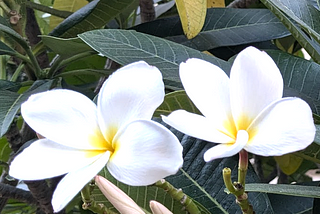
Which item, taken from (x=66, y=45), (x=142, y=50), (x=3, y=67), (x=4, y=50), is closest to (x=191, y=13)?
(x=142, y=50)

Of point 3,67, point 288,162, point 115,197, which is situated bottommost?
point 288,162

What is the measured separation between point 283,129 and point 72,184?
11 centimetres

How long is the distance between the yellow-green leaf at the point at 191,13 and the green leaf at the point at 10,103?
0.23 metres

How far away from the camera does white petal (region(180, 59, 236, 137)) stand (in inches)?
9.8

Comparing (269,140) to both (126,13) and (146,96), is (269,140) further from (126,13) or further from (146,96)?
(126,13)

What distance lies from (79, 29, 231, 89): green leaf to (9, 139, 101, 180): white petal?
8.7 inches

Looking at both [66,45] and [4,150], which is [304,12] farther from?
[4,150]

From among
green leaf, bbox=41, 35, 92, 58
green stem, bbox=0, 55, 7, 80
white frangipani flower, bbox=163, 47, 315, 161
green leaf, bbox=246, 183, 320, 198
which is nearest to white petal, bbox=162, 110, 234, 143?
white frangipani flower, bbox=163, 47, 315, 161

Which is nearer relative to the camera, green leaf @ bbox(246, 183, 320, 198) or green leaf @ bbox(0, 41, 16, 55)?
green leaf @ bbox(246, 183, 320, 198)

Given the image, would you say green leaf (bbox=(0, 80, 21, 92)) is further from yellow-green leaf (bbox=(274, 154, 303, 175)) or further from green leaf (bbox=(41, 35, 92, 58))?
yellow-green leaf (bbox=(274, 154, 303, 175))

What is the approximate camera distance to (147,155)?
22 centimetres

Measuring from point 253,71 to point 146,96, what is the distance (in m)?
0.07

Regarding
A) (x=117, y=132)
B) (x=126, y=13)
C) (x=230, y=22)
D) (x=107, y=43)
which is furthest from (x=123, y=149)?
(x=126, y=13)

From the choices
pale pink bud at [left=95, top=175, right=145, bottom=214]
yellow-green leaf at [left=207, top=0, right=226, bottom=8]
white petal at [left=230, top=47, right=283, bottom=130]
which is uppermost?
white petal at [left=230, top=47, right=283, bottom=130]
